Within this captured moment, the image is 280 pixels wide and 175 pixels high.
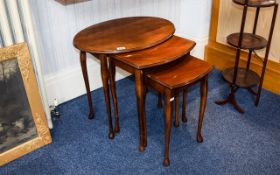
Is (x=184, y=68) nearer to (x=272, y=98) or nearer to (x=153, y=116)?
(x=153, y=116)

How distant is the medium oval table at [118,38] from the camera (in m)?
1.74

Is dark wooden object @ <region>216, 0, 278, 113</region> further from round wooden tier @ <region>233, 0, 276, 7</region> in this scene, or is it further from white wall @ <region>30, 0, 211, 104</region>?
white wall @ <region>30, 0, 211, 104</region>

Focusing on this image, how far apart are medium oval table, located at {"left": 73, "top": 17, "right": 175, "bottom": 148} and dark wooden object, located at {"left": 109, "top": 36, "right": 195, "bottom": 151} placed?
2 centimetres

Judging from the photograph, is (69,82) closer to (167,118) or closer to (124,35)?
(124,35)

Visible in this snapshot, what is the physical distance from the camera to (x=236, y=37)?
2262 mm

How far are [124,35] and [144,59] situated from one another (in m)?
0.31

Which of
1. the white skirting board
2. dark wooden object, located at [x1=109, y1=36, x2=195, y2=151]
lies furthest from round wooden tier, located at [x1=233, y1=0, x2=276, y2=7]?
the white skirting board

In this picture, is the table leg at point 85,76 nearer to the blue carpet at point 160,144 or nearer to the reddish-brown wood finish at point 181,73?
the blue carpet at point 160,144

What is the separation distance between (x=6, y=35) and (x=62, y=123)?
75 cm

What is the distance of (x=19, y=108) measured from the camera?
193 centimetres

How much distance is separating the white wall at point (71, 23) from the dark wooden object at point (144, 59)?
587 mm

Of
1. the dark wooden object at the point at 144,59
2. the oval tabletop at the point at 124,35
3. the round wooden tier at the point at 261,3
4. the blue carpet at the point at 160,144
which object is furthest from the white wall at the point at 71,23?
the round wooden tier at the point at 261,3

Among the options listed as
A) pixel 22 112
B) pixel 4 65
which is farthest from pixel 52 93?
pixel 4 65

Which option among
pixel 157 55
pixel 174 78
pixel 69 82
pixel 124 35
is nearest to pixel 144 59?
pixel 157 55
